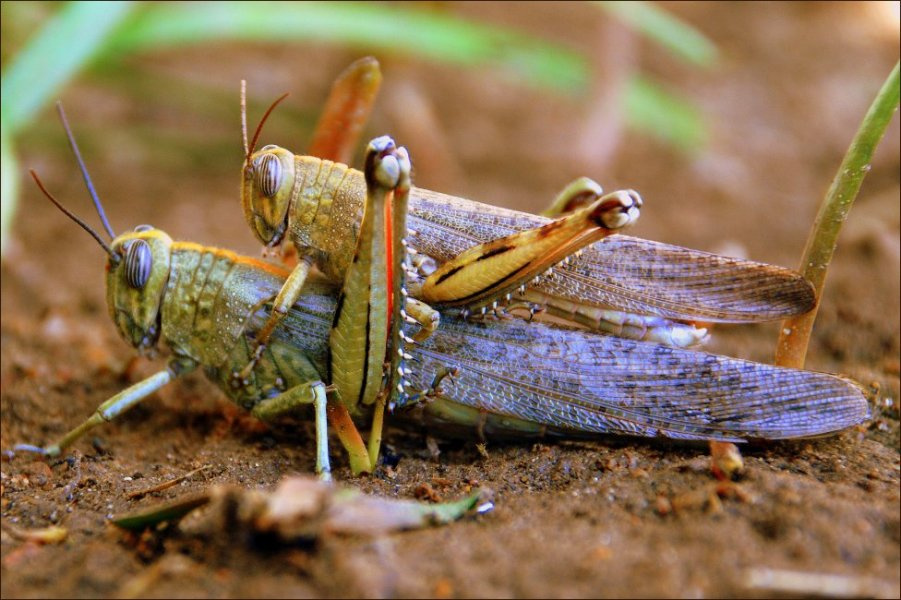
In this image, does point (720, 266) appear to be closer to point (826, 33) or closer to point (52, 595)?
point (52, 595)

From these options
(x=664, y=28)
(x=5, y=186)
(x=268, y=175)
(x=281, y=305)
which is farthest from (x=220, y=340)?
(x=664, y=28)

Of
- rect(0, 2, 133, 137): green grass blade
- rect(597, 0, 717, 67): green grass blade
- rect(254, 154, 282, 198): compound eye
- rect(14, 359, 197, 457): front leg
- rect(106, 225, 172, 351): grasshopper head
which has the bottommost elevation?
rect(14, 359, 197, 457): front leg

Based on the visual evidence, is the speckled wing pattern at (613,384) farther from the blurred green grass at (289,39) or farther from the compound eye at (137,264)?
the blurred green grass at (289,39)

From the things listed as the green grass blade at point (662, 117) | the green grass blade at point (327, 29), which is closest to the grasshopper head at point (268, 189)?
the green grass blade at point (327, 29)

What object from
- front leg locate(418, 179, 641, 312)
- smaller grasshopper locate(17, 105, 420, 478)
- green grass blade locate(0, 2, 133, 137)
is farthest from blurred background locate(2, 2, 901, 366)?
front leg locate(418, 179, 641, 312)

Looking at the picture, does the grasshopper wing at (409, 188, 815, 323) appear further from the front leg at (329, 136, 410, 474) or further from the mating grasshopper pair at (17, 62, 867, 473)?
the front leg at (329, 136, 410, 474)

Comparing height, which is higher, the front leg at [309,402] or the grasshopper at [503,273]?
the grasshopper at [503,273]

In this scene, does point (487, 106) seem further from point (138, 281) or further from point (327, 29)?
point (138, 281)
